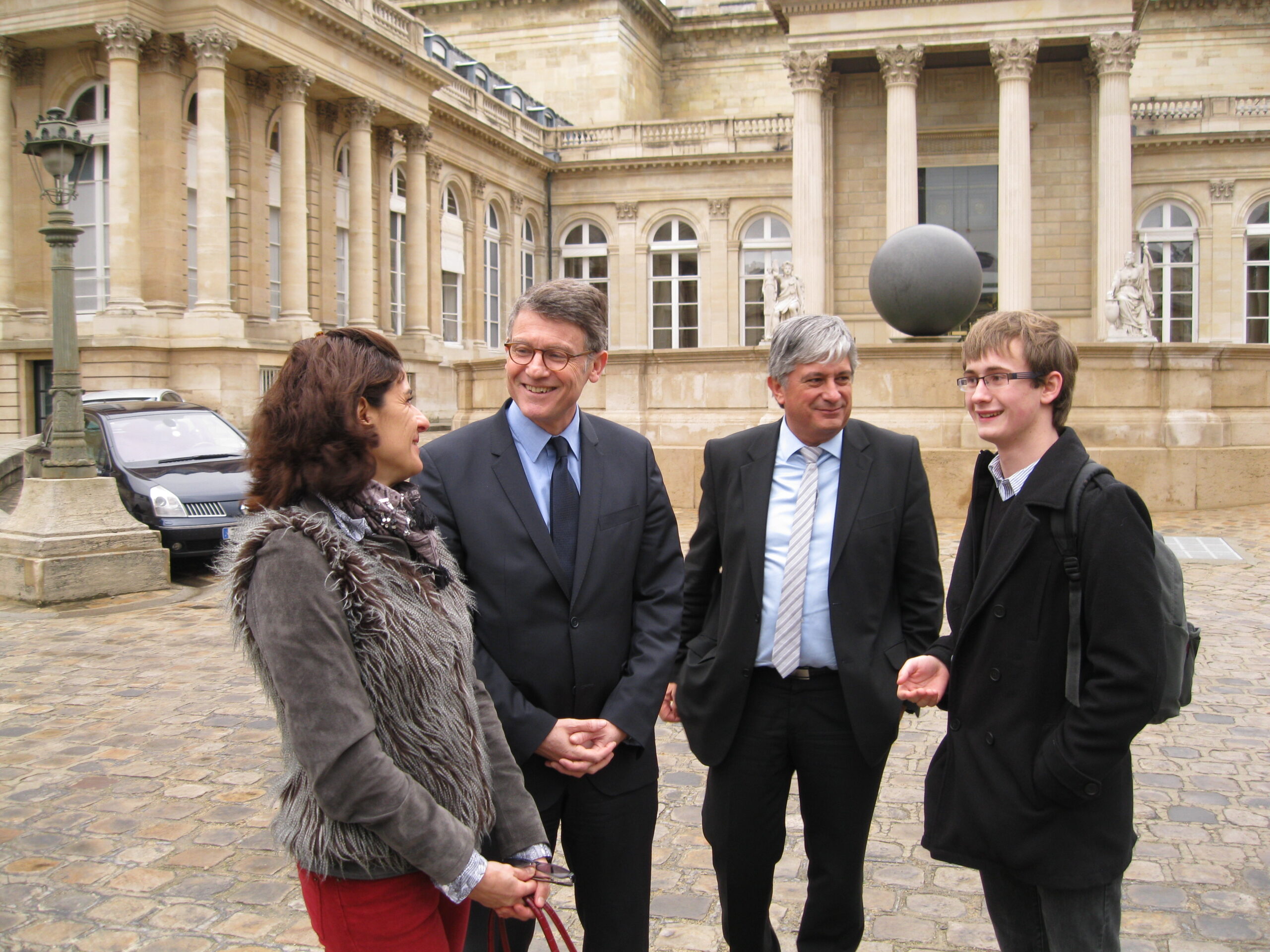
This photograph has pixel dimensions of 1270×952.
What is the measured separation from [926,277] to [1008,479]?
38.8 feet

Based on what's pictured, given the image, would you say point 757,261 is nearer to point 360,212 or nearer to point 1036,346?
point 360,212

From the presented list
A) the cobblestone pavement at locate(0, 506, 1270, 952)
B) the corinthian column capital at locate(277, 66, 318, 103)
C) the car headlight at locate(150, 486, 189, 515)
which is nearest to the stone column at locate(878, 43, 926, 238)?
the corinthian column capital at locate(277, 66, 318, 103)

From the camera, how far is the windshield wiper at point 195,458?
12.5m

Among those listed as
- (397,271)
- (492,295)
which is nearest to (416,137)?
(397,271)

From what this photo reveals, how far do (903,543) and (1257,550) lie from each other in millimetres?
9902

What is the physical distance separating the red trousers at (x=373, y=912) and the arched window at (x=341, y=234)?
90.4 feet

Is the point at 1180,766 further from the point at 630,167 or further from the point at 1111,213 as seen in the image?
the point at 630,167

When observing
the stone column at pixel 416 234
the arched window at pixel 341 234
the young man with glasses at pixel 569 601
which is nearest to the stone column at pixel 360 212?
the arched window at pixel 341 234

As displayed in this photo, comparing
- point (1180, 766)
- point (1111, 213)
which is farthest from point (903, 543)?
point (1111, 213)

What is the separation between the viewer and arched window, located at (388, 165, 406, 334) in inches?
1209

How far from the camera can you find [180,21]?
77.0 ft

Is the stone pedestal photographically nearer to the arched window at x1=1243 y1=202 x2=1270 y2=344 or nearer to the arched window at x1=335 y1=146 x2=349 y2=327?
the arched window at x1=335 y1=146 x2=349 y2=327

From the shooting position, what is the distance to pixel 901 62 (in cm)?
2853

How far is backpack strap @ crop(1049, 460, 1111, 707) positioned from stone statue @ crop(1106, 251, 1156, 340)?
16.7 meters
